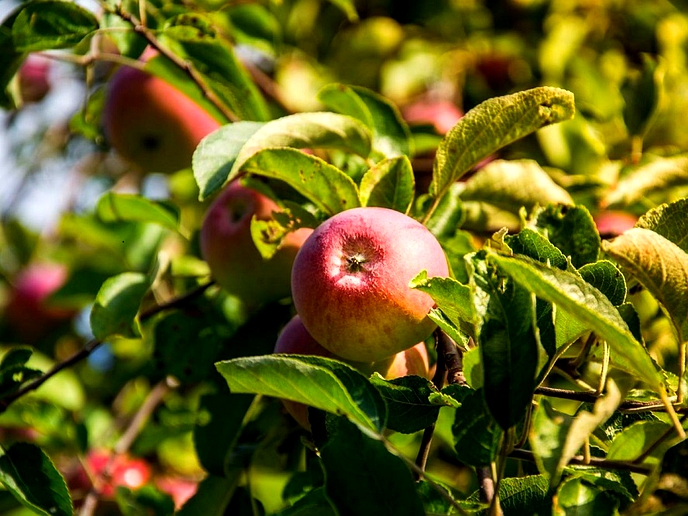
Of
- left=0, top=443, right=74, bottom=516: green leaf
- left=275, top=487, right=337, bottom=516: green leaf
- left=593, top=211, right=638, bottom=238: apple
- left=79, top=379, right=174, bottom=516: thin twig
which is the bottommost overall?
left=79, top=379, right=174, bottom=516: thin twig

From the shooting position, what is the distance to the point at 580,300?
696mm

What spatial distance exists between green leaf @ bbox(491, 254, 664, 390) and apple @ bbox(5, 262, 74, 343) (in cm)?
223

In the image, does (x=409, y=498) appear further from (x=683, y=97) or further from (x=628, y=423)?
(x=683, y=97)

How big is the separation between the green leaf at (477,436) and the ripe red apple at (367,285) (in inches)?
6.4

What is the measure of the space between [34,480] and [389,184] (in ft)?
2.09

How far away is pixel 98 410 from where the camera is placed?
219 cm

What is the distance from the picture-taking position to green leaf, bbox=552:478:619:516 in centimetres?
73

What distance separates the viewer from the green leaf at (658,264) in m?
0.72

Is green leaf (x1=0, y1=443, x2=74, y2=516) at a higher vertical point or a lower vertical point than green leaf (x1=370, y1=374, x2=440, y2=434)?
lower

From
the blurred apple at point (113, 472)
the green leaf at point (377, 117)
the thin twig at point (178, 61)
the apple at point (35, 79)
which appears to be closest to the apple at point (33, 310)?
the blurred apple at point (113, 472)

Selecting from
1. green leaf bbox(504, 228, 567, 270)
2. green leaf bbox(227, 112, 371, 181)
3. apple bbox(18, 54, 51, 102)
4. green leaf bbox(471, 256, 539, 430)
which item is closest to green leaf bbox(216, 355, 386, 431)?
green leaf bbox(471, 256, 539, 430)

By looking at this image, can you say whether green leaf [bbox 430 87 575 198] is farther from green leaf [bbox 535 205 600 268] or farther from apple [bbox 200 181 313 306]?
apple [bbox 200 181 313 306]

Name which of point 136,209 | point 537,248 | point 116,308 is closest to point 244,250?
point 116,308

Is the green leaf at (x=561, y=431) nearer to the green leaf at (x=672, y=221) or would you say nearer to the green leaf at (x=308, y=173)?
the green leaf at (x=672, y=221)
